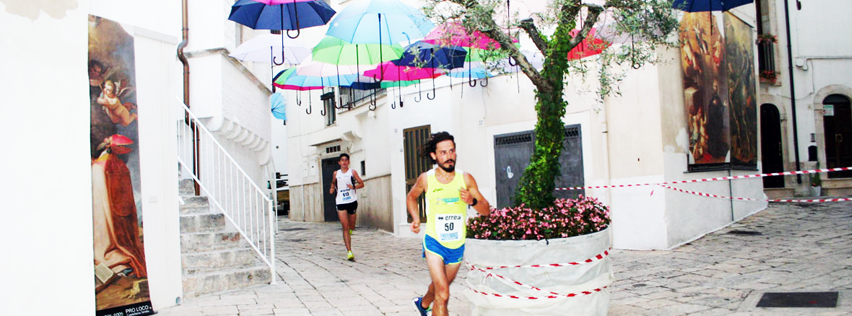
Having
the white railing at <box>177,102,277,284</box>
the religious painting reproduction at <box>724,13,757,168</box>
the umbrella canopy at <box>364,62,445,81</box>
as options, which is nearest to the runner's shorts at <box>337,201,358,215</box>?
the white railing at <box>177,102,277,284</box>

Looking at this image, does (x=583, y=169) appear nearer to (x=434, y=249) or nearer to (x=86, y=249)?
(x=434, y=249)

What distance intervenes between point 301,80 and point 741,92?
8.29m

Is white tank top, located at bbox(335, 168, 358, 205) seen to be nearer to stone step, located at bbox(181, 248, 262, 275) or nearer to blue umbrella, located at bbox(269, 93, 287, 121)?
stone step, located at bbox(181, 248, 262, 275)

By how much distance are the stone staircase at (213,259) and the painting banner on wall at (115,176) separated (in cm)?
104

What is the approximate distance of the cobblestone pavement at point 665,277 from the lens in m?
6.17

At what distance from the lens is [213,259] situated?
7.48m

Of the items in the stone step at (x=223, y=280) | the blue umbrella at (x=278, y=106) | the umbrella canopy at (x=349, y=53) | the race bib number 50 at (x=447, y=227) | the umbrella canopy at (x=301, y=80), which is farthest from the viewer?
→ the blue umbrella at (x=278, y=106)

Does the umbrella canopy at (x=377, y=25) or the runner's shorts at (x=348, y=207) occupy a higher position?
the umbrella canopy at (x=377, y=25)

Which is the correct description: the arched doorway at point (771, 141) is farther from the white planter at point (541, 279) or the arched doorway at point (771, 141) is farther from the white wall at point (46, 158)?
the white wall at point (46, 158)

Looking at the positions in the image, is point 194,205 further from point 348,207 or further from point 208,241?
point 348,207

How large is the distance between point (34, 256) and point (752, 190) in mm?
13145

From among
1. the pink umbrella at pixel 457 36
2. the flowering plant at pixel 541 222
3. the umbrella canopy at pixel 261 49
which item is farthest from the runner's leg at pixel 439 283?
the umbrella canopy at pixel 261 49

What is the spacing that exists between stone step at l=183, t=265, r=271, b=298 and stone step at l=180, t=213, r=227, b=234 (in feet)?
2.52

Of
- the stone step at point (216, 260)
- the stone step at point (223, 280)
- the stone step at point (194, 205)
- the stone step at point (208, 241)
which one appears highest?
the stone step at point (194, 205)
